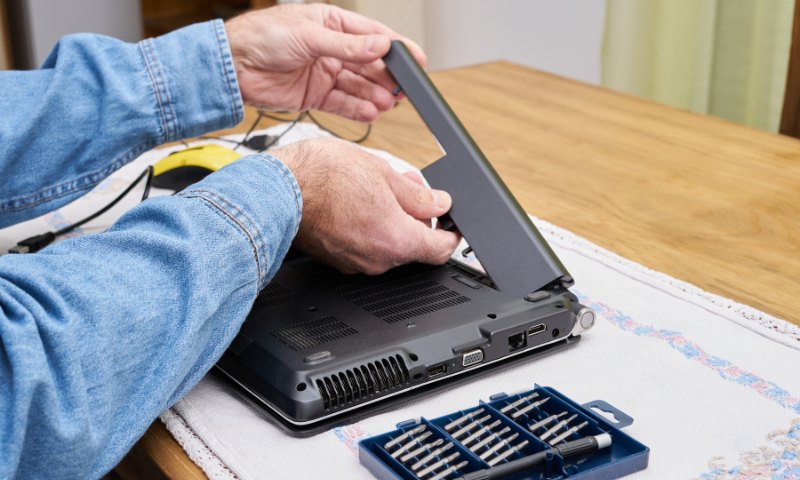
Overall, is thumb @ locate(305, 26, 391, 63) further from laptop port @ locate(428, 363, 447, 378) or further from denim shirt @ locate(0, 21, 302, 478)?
laptop port @ locate(428, 363, 447, 378)

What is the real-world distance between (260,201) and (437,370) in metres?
0.19

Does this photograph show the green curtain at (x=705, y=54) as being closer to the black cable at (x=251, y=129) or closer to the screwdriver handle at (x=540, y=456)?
the black cable at (x=251, y=129)

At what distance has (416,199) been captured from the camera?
842 mm

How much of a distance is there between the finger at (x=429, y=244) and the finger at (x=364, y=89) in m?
0.35

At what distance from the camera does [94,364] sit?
60 centimetres

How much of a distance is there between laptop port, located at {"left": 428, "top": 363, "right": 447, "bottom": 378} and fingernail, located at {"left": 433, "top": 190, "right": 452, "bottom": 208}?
19 centimetres

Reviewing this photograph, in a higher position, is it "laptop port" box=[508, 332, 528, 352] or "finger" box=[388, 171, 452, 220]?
"finger" box=[388, 171, 452, 220]

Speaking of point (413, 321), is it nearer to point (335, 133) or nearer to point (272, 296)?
point (272, 296)

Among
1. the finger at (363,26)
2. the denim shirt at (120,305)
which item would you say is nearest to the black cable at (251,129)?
the finger at (363,26)

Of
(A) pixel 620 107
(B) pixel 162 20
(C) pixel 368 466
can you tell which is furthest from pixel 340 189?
(B) pixel 162 20

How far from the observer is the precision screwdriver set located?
583 mm

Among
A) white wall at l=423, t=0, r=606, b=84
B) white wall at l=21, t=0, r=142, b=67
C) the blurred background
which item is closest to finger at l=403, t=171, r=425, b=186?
the blurred background

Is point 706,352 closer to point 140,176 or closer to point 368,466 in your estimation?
point 368,466

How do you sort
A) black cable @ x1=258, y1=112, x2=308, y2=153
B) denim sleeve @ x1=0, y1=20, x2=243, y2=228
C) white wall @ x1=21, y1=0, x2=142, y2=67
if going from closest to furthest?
denim sleeve @ x1=0, y1=20, x2=243, y2=228, black cable @ x1=258, y1=112, x2=308, y2=153, white wall @ x1=21, y1=0, x2=142, y2=67
